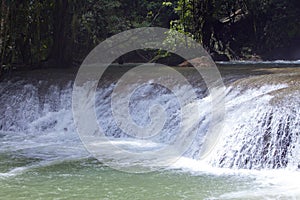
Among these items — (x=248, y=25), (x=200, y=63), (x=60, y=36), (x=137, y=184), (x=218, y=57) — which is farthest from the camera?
(x=248, y=25)

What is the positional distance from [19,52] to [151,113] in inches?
187

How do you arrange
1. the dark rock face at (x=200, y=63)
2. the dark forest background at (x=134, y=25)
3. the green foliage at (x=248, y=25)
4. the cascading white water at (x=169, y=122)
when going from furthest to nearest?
1. the green foliage at (x=248, y=25)
2. the dark rock face at (x=200, y=63)
3. the dark forest background at (x=134, y=25)
4. the cascading white water at (x=169, y=122)

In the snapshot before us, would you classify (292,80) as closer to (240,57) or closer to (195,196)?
(195,196)

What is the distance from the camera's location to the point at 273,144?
6.35 meters

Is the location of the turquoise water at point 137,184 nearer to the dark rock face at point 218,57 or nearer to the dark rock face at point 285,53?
the dark rock face at point 218,57

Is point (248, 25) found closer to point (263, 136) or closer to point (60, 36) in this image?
point (60, 36)

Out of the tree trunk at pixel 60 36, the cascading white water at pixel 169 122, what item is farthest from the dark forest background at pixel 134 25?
the cascading white water at pixel 169 122

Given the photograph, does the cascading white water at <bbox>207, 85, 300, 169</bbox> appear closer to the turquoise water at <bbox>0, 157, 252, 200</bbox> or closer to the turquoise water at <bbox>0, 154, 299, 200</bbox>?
the turquoise water at <bbox>0, 154, 299, 200</bbox>

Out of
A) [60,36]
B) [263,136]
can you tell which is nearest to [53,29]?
[60,36]

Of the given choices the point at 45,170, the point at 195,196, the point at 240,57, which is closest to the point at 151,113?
the point at 45,170

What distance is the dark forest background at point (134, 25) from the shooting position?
1220cm

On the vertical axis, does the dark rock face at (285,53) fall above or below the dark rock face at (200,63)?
above

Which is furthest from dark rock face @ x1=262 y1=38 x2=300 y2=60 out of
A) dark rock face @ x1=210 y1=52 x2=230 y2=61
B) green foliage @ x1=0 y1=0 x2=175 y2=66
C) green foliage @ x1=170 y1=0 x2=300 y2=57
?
green foliage @ x1=0 y1=0 x2=175 y2=66

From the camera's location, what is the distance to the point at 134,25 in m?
16.7
